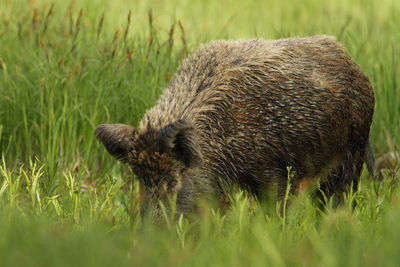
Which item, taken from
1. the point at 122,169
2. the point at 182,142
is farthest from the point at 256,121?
the point at 122,169

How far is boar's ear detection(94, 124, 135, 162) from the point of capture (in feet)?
14.1

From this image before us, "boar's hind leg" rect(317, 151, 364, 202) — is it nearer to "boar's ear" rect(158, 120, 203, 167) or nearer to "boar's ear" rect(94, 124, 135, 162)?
"boar's ear" rect(158, 120, 203, 167)

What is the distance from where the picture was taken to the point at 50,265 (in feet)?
8.46

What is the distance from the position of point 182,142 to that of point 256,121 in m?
0.70

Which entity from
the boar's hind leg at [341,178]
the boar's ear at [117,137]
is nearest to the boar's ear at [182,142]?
the boar's ear at [117,137]

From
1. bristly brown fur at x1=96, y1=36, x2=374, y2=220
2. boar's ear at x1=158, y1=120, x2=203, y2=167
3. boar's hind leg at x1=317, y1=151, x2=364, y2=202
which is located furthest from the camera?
boar's hind leg at x1=317, y1=151, x2=364, y2=202

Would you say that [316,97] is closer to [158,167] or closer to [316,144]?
[316,144]

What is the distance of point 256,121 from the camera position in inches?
183

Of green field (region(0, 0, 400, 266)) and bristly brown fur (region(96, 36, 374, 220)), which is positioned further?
bristly brown fur (region(96, 36, 374, 220))

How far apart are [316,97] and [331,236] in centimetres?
162

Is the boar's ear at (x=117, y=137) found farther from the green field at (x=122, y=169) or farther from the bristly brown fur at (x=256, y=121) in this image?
the green field at (x=122, y=169)

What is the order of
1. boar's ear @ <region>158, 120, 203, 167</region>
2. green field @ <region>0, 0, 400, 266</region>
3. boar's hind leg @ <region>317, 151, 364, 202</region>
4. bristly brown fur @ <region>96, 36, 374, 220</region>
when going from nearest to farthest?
green field @ <region>0, 0, 400, 266</region> < boar's ear @ <region>158, 120, 203, 167</region> < bristly brown fur @ <region>96, 36, 374, 220</region> < boar's hind leg @ <region>317, 151, 364, 202</region>

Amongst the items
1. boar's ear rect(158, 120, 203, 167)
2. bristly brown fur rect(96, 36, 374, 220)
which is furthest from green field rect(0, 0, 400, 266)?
boar's ear rect(158, 120, 203, 167)

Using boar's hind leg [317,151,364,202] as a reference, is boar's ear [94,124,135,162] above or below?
above
